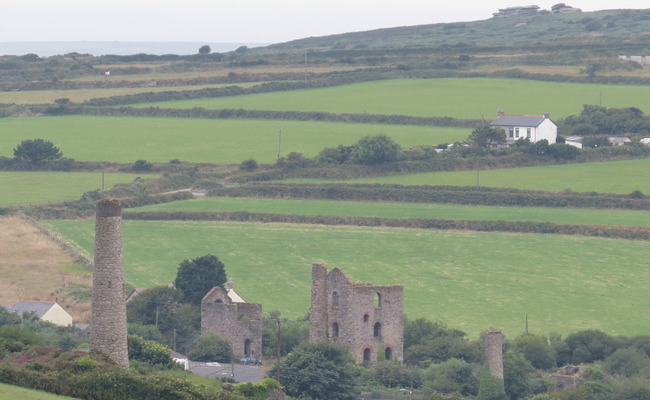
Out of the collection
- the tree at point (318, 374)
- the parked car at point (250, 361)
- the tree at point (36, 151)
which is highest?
the tree at point (36, 151)

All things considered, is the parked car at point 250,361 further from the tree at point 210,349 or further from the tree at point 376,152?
the tree at point 376,152

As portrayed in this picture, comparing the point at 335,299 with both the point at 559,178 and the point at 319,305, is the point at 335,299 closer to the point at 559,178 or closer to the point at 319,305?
the point at 319,305

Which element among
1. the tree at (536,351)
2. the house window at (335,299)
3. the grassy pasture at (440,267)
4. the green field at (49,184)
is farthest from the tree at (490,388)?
the green field at (49,184)

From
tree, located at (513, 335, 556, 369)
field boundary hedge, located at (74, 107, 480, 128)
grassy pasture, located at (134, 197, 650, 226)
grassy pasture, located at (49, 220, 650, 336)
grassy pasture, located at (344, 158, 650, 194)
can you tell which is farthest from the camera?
field boundary hedge, located at (74, 107, 480, 128)

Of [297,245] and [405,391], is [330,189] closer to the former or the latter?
[297,245]

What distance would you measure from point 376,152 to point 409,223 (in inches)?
697

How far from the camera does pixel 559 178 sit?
106188 mm

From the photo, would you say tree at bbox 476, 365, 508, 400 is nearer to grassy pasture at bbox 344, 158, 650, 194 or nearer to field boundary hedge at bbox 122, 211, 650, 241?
field boundary hedge at bbox 122, 211, 650, 241

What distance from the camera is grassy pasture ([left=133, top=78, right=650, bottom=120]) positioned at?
444 feet

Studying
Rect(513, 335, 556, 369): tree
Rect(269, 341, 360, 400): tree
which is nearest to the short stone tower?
Rect(269, 341, 360, 400): tree

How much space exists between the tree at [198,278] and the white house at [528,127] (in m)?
51.2

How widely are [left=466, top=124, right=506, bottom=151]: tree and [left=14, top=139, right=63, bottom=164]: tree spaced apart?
3058 cm

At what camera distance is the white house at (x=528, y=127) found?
12106 cm

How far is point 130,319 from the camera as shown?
69.2 meters
